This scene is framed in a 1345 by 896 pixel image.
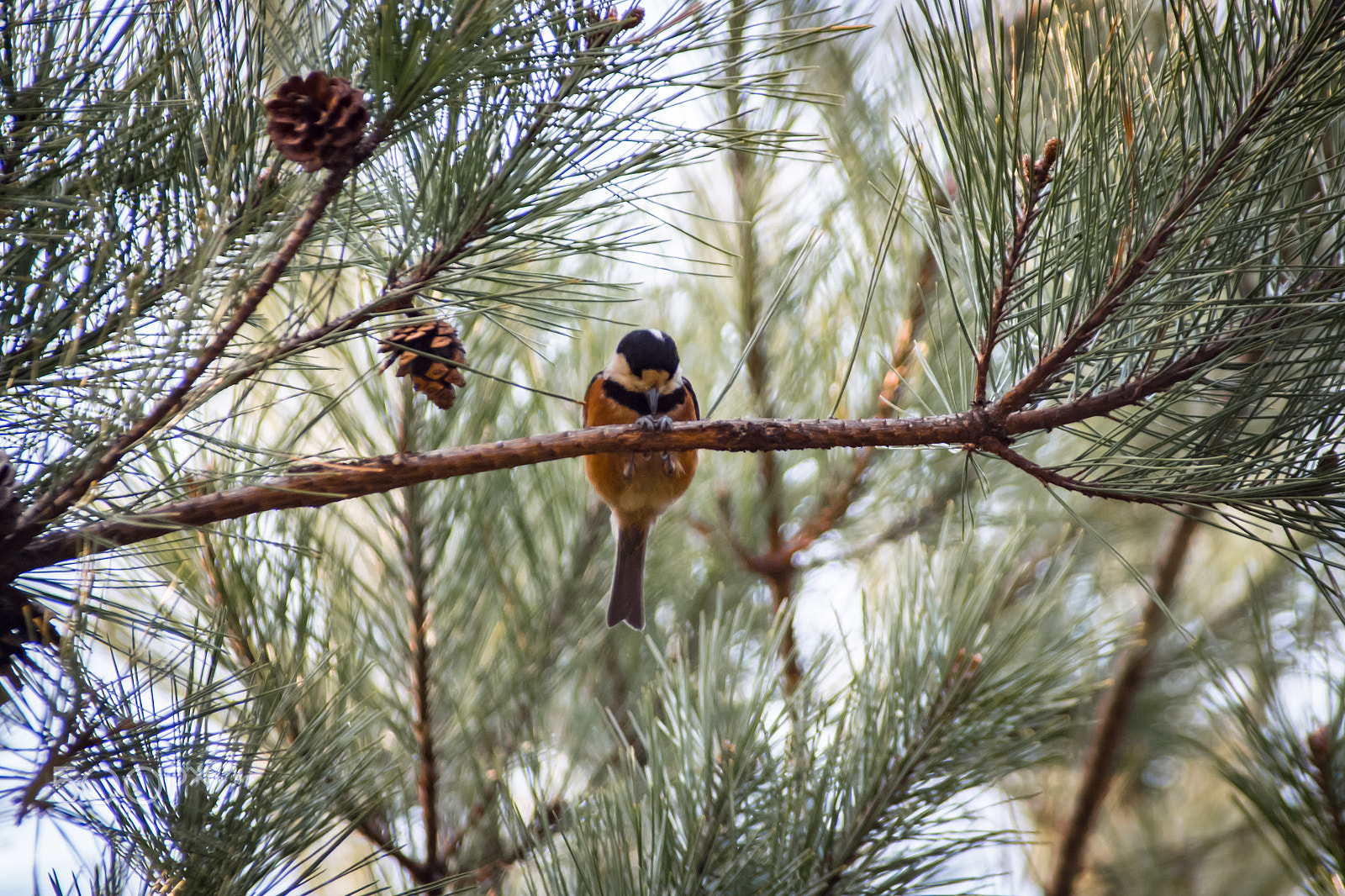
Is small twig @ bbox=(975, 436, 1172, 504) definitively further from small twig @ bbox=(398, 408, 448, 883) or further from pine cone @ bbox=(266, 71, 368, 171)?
small twig @ bbox=(398, 408, 448, 883)

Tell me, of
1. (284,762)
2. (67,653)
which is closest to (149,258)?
(67,653)

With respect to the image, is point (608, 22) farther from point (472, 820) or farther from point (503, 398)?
point (472, 820)

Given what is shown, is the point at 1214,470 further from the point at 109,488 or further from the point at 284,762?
the point at 109,488

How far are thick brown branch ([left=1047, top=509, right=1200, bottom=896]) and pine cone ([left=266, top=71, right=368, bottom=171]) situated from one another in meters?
2.62

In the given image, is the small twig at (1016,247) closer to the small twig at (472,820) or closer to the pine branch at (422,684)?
the pine branch at (422,684)

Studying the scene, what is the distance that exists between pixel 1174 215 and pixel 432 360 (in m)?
1.07

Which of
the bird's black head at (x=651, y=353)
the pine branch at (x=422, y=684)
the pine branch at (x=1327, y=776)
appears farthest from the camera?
the bird's black head at (x=651, y=353)

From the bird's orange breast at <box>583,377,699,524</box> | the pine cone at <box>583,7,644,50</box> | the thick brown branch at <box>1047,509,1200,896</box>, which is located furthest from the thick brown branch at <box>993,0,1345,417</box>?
the thick brown branch at <box>1047,509,1200,896</box>

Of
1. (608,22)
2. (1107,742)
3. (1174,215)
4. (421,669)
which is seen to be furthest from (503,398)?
(1107,742)

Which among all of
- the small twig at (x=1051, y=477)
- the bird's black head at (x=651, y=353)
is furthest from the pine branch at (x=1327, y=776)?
the bird's black head at (x=651, y=353)

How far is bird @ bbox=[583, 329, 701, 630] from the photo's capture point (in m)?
2.64

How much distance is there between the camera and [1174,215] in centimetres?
111

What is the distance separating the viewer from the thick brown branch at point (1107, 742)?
283 cm

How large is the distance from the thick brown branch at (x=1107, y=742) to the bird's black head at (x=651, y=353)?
1607 millimetres
